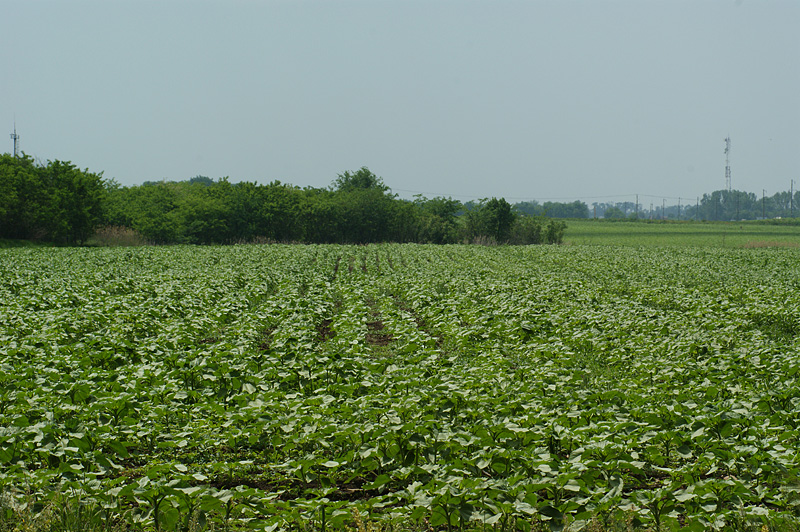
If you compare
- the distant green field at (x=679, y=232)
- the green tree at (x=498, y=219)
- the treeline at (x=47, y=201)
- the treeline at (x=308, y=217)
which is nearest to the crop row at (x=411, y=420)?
the treeline at (x=47, y=201)

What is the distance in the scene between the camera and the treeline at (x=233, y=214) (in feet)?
144

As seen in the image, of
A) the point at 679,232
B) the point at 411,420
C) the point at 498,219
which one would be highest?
the point at 498,219

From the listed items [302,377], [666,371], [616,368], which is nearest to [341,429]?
[302,377]

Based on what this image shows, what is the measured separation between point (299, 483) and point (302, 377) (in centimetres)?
192

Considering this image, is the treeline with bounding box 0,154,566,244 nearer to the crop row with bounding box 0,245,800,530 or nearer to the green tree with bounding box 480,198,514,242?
the green tree with bounding box 480,198,514,242

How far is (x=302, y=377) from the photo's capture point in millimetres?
6758

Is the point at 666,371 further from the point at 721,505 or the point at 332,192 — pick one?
the point at 332,192

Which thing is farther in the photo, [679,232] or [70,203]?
[679,232]

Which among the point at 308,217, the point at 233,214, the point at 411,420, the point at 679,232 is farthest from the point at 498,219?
the point at 411,420

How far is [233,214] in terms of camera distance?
184ft

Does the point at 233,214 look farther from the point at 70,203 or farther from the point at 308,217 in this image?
the point at 70,203

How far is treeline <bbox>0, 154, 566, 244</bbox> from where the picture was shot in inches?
1724

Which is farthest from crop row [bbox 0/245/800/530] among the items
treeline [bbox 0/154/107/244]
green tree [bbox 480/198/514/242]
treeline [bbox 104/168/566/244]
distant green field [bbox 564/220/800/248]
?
distant green field [bbox 564/220/800/248]

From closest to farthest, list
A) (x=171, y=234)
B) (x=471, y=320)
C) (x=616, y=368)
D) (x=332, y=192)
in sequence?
(x=616, y=368), (x=471, y=320), (x=171, y=234), (x=332, y=192)
